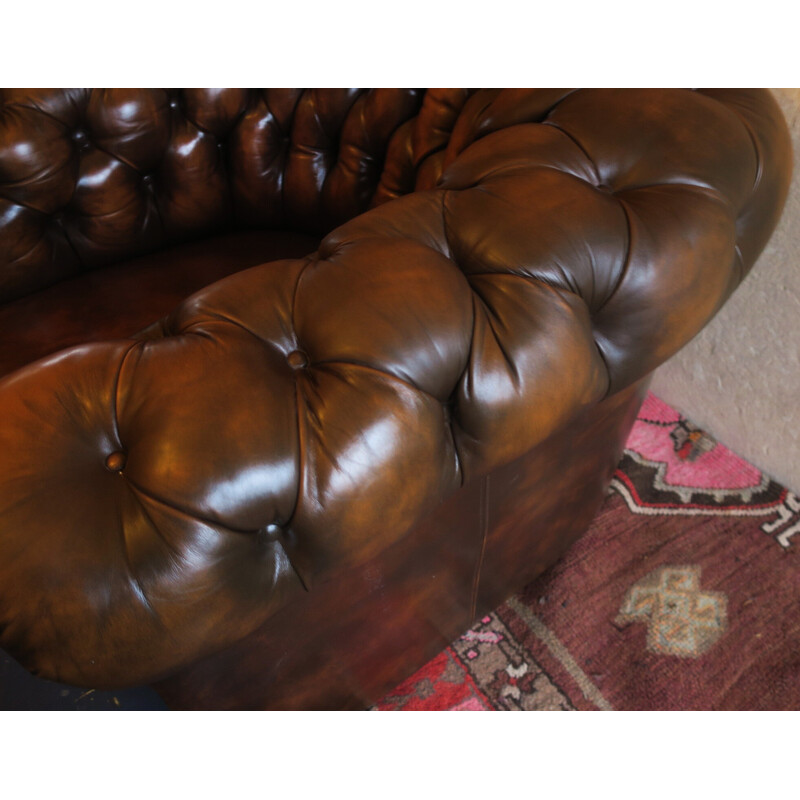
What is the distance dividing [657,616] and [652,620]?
0.04 ft

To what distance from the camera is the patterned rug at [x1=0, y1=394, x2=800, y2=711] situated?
3.30ft

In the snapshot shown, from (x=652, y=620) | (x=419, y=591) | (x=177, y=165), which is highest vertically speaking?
(x=177, y=165)

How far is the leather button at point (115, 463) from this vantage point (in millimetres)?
502

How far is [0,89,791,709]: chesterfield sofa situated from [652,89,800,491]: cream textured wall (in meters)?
0.34

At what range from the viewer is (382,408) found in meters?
0.53

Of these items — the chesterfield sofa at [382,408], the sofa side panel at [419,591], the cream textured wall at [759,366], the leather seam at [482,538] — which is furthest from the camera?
the cream textured wall at [759,366]

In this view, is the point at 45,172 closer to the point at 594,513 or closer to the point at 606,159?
the point at 606,159

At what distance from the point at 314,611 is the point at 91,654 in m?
0.25

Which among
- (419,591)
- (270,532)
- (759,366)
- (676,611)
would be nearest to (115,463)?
(270,532)

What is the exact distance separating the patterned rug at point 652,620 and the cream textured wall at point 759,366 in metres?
0.08

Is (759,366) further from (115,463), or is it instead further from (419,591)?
(115,463)

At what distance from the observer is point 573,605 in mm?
1123

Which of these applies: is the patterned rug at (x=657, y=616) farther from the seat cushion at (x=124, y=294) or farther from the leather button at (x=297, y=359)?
the seat cushion at (x=124, y=294)

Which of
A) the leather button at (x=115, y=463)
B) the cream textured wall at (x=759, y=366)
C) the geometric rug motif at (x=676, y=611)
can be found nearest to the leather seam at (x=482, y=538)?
the geometric rug motif at (x=676, y=611)
